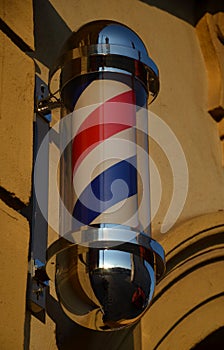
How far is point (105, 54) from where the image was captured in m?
1.66

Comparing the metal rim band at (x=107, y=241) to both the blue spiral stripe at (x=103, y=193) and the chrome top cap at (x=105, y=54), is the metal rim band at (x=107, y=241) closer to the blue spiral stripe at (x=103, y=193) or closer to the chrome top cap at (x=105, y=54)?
the blue spiral stripe at (x=103, y=193)

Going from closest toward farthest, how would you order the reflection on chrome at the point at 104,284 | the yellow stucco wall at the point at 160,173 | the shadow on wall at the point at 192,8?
the reflection on chrome at the point at 104,284 < the yellow stucco wall at the point at 160,173 < the shadow on wall at the point at 192,8

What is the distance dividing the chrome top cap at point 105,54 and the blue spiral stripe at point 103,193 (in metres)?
0.18

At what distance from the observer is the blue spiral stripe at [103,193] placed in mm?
1538

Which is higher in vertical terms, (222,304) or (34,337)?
(222,304)

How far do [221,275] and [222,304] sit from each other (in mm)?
64

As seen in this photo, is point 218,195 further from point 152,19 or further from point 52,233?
point 52,233

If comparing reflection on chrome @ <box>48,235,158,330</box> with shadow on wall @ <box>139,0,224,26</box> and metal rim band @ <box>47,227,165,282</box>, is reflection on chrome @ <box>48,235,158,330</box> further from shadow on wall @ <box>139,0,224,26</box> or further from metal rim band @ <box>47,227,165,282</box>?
shadow on wall @ <box>139,0,224,26</box>

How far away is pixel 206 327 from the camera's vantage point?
206 centimetres

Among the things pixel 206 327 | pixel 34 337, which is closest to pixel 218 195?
pixel 206 327

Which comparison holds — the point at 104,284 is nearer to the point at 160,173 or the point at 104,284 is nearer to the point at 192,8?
the point at 160,173

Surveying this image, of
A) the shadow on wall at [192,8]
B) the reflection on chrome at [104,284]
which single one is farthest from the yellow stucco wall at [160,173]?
the reflection on chrome at [104,284]

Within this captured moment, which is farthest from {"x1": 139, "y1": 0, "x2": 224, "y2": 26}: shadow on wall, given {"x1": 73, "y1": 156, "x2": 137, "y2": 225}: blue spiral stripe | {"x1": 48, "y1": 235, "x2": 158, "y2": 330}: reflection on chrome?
{"x1": 48, "y1": 235, "x2": 158, "y2": 330}: reflection on chrome

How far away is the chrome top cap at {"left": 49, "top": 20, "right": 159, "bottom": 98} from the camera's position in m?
1.66
